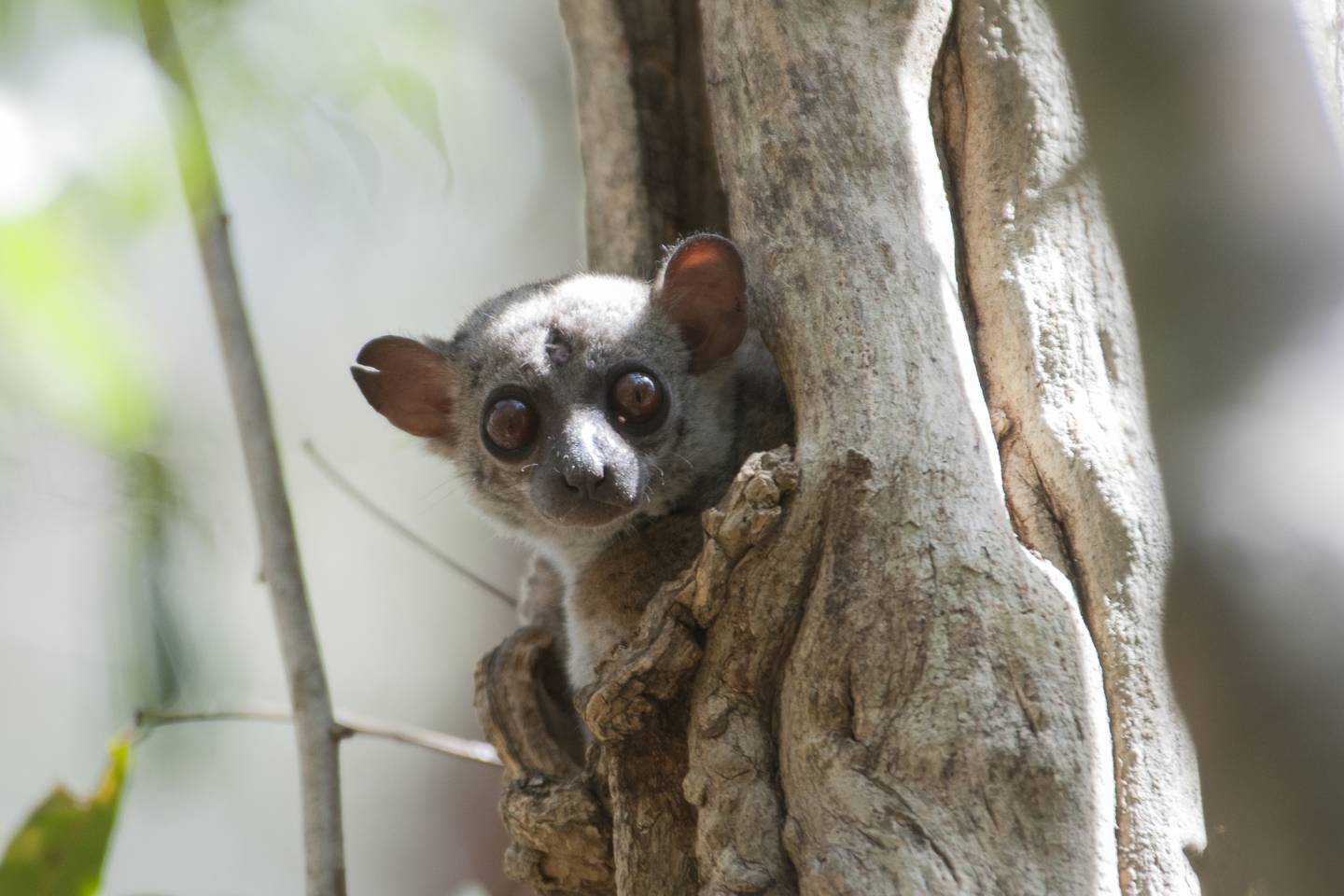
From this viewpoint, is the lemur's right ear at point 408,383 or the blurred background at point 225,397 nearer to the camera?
the blurred background at point 225,397

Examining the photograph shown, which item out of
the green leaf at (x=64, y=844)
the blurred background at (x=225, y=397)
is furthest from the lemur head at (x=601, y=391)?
the green leaf at (x=64, y=844)

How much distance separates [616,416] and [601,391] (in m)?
0.07

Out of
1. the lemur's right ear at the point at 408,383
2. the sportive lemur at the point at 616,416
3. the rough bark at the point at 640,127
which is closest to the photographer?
the sportive lemur at the point at 616,416

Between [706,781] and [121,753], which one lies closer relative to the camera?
[706,781]

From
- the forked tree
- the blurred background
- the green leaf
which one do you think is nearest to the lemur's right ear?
the blurred background

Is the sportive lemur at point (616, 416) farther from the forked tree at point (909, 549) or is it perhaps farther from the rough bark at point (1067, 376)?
the rough bark at point (1067, 376)

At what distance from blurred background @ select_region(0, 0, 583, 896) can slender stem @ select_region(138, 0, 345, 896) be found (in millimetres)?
130

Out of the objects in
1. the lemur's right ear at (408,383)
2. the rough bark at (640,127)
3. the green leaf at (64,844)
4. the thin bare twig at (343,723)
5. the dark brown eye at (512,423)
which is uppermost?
the rough bark at (640,127)

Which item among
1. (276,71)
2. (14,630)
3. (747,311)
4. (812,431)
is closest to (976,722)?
(812,431)

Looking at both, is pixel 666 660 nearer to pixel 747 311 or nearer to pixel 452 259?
pixel 747 311

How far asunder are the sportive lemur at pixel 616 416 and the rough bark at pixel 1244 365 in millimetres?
865

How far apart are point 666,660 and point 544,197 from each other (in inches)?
246

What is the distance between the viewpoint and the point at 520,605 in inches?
143

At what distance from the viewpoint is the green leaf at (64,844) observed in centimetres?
270
